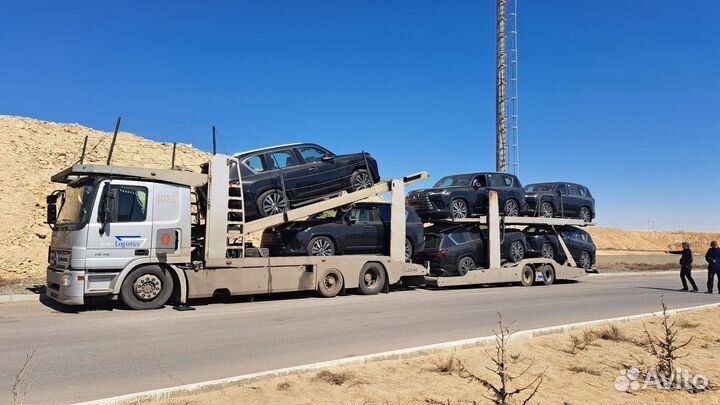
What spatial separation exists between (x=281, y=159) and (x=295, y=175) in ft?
1.63

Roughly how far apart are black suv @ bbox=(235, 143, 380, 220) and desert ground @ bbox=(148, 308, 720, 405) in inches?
256

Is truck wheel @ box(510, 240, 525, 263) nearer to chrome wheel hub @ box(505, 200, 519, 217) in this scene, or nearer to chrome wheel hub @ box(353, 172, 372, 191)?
chrome wheel hub @ box(505, 200, 519, 217)

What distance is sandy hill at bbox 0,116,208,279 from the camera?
17.2 meters

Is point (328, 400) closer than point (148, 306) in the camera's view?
Yes

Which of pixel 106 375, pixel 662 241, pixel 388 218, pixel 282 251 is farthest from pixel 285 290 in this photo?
pixel 662 241

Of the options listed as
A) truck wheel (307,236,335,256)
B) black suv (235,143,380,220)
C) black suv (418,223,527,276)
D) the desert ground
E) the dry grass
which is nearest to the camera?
the desert ground

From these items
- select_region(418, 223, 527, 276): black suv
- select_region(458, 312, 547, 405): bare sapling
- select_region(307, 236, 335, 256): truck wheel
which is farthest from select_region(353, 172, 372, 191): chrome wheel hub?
select_region(458, 312, 547, 405): bare sapling

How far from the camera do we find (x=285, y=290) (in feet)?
39.5

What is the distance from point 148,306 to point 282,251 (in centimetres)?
329

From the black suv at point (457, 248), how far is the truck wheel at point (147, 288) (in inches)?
305

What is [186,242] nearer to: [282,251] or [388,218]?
[282,251]

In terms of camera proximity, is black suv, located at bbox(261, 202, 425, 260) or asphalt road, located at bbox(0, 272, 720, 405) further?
black suv, located at bbox(261, 202, 425, 260)

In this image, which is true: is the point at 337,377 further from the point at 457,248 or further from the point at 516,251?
the point at 516,251

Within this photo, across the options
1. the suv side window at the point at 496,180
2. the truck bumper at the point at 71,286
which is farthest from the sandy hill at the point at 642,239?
the truck bumper at the point at 71,286
